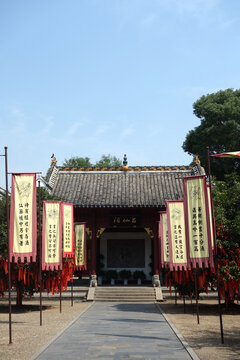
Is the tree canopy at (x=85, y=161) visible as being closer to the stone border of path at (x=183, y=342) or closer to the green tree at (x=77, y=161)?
the green tree at (x=77, y=161)

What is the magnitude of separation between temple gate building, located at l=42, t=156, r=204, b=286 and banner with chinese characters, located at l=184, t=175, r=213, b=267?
537 inches

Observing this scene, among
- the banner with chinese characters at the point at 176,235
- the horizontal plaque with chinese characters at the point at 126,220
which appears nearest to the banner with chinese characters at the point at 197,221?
the banner with chinese characters at the point at 176,235

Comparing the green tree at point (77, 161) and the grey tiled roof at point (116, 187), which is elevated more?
the green tree at point (77, 161)

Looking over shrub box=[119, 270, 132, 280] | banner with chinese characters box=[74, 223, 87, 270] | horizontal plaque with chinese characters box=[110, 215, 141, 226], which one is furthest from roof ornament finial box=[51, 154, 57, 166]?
banner with chinese characters box=[74, 223, 87, 270]

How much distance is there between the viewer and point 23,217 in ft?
Answer: 42.7

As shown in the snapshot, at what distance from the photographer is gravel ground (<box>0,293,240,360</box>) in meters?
9.28

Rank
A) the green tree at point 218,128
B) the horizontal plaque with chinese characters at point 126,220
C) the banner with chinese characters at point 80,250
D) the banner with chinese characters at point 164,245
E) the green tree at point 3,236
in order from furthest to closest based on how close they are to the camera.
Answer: the green tree at point 218,128 → the horizontal plaque with chinese characters at point 126,220 → the banner with chinese characters at point 80,250 → the banner with chinese characters at point 164,245 → the green tree at point 3,236

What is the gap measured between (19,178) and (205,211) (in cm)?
562

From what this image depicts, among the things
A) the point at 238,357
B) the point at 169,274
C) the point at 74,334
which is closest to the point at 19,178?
the point at 74,334

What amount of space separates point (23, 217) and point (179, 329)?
19.1 feet

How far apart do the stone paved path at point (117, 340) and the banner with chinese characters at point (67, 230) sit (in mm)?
3301

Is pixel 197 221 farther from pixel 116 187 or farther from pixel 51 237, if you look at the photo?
pixel 116 187

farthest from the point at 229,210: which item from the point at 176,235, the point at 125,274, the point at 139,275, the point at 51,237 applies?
the point at 125,274

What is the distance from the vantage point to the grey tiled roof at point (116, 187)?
1085 inches
